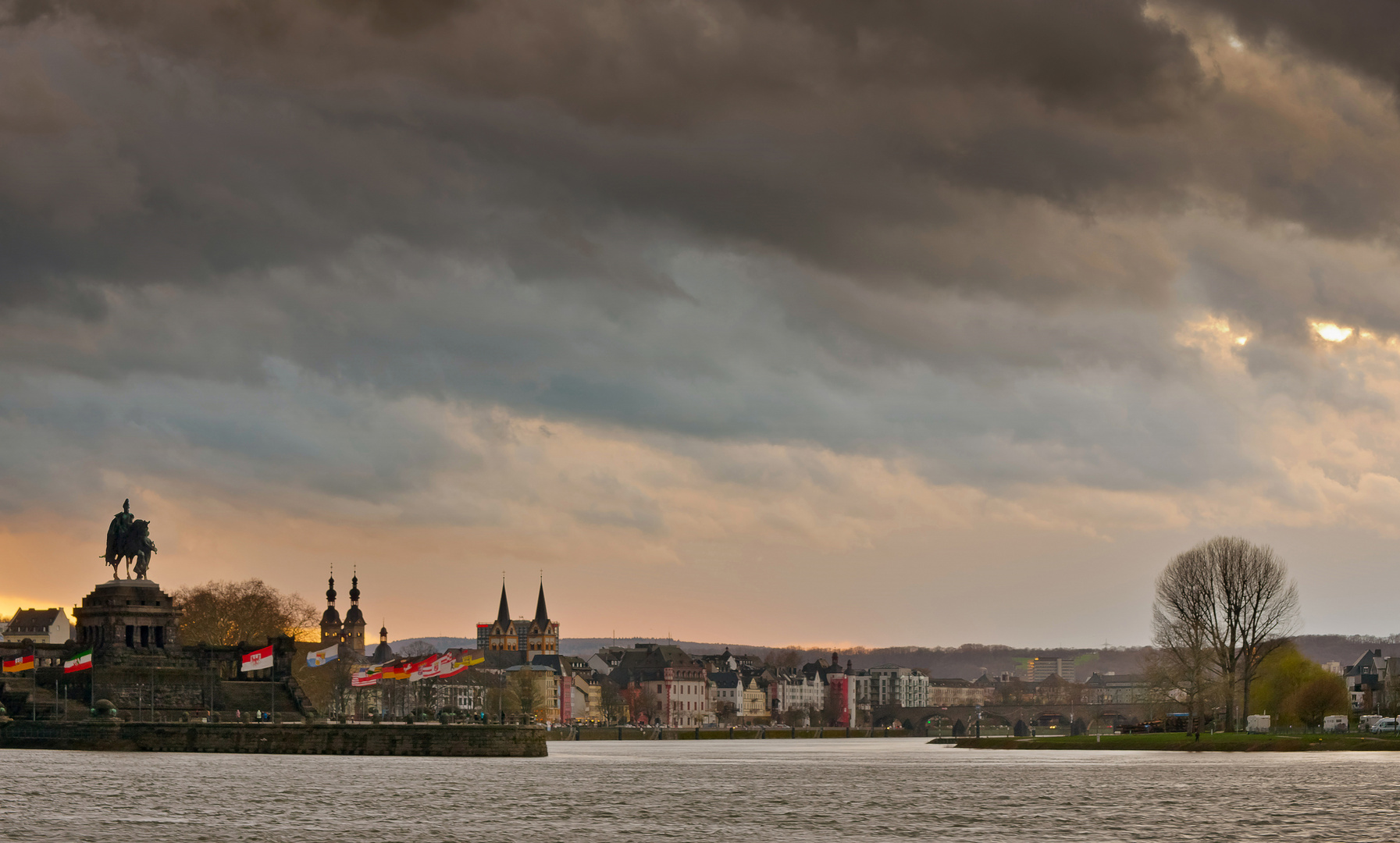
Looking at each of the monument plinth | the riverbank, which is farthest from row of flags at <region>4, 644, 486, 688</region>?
the riverbank

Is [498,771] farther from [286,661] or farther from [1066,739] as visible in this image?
[1066,739]

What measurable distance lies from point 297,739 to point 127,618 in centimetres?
4071

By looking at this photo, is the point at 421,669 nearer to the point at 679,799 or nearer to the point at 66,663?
the point at 66,663

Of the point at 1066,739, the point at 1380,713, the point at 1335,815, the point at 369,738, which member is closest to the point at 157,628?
the point at 369,738

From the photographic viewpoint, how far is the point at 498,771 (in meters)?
86.4

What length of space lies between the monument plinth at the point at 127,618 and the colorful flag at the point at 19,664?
10.7 meters

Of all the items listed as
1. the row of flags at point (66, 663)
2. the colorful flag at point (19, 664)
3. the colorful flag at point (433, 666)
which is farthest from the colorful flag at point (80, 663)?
the colorful flag at point (433, 666)

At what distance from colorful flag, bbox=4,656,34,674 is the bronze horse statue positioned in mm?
14851

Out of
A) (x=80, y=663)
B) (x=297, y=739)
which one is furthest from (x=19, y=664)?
(x=297, y=739)

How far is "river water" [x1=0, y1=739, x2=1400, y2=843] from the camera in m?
49.4

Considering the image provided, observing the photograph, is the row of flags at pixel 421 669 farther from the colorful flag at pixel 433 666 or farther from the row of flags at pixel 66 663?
the row of flags at pixel 66 663

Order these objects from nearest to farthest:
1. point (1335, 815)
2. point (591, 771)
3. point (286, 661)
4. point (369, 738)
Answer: point (1335, 815), point (591, 771), point (369, 738), point (286, 661)

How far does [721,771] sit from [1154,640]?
60.2m

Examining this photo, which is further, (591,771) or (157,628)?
(157,628)
